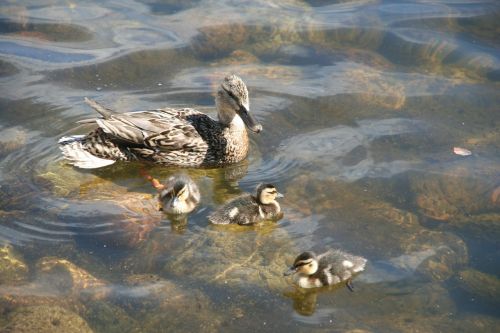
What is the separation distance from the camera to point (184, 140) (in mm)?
6527

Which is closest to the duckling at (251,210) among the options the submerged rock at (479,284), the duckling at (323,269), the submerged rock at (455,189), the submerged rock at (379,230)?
the submerged rock at (379,230)

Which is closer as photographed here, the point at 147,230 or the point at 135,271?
the point at 135,271

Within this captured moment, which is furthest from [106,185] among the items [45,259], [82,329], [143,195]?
[82,329]

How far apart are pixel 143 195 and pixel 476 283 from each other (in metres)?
2.71

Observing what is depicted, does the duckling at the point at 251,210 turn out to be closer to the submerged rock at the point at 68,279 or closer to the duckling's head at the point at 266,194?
the duckling's head at the point at 266,194

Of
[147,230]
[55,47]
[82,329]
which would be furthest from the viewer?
[55,47]

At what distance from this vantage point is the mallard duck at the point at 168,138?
638 cm

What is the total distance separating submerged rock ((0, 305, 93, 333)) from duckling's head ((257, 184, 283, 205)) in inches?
65.8

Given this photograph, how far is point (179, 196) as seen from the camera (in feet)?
18.1

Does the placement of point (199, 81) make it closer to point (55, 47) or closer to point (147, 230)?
point (55, 47)

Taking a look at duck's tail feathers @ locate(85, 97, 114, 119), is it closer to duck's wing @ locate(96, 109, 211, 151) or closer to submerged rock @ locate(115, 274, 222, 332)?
duck's wing @ locate(96, 109, 211, 151)

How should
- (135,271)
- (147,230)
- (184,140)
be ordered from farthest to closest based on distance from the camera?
1. (184,140)
2. (147,230)
3. (135,271)

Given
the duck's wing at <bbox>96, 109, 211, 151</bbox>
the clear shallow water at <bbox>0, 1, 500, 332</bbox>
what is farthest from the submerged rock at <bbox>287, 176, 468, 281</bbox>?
the duck's wing at <bbox>96, 109, 211, 151</bbox>

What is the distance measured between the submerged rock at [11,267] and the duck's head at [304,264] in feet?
5.94
